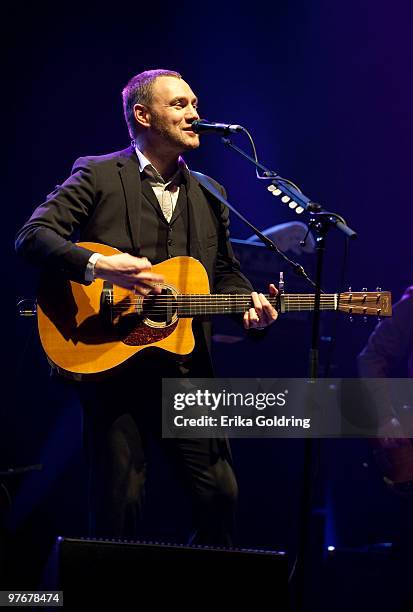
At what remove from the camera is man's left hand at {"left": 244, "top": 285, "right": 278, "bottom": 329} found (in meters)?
3.79

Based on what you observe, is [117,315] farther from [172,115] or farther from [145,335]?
[172,115]

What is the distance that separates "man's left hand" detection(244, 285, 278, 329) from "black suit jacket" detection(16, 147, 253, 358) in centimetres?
19

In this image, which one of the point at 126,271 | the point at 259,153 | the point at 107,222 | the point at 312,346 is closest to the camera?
the point at 312,346

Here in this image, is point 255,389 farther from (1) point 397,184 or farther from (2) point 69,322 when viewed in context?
(1) point 397,184

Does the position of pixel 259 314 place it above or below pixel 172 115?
below

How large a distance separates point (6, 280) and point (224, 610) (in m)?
3.02

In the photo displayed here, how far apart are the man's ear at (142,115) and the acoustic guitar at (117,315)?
2.47 feet

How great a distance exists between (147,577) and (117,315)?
4.16ft

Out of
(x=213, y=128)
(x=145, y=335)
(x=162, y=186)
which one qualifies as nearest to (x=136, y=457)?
(x=145, y=335)

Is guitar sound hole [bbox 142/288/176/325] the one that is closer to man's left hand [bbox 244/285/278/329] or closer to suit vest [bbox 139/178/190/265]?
suit vest [bbox 139/178/190/265]

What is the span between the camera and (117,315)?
368 centimetres

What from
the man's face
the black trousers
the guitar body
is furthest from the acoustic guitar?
the man's face

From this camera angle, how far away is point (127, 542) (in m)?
2.87

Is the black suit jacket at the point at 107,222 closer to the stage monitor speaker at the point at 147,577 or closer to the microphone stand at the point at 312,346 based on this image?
the microphone stand at the point at 312,346
